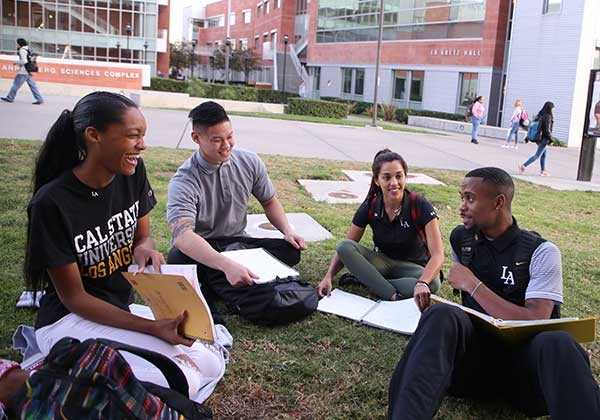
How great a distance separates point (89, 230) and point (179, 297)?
1.66ft

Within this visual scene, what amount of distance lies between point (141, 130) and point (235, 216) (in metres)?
1.69

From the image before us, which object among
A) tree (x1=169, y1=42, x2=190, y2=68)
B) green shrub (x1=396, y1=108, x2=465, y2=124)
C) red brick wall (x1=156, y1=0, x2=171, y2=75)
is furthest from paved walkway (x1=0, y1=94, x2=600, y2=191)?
tree (x1=169, y1=42, x2=190, y2=68)

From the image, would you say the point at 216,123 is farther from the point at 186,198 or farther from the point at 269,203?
the point at 269,203

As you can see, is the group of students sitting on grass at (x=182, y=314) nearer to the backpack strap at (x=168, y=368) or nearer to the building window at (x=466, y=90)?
the backpack strap at (x=168, y=368)

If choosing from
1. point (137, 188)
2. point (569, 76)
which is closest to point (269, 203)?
point (137, 188)

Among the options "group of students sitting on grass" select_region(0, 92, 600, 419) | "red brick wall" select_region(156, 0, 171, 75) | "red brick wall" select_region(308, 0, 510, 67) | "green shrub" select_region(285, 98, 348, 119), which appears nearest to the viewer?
"group of students sitting on grass" select_region(0, 92, 600, 419)

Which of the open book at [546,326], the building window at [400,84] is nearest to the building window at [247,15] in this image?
the building window at [400,84]

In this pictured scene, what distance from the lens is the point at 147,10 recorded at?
4438cm

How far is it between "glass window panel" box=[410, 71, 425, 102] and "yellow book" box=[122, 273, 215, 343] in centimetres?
3263

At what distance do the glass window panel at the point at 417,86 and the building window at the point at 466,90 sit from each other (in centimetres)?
320

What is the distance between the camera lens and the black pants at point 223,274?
3912 mm

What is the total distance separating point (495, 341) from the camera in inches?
106

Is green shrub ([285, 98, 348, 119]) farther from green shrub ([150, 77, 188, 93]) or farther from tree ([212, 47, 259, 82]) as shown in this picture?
tree ([212, 47, 259, 82])

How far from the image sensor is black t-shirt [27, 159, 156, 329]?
8.38 feet
